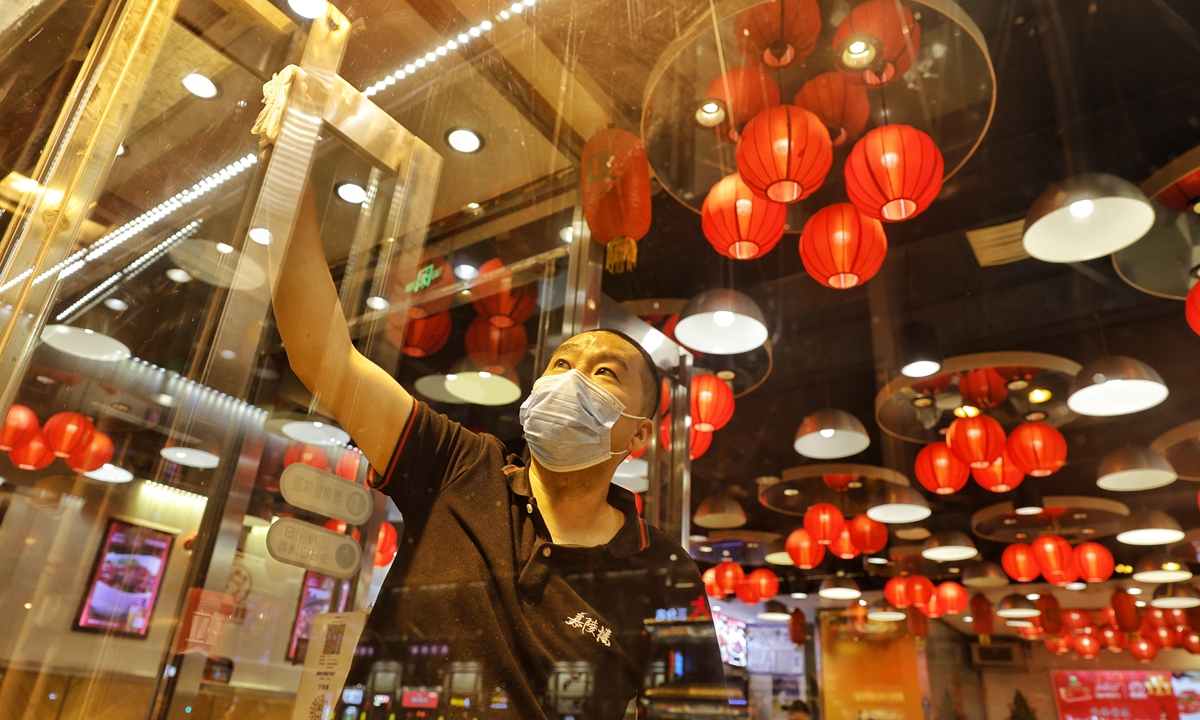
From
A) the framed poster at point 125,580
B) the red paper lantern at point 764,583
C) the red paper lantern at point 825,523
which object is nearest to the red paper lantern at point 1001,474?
the red paper lantern at point 825,523

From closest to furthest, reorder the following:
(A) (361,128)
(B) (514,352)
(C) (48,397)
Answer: (C) (48,397) < (A) (361,128) < (B) (514,352)

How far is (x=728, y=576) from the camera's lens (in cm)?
858

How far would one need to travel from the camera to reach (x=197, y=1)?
3.25 feet

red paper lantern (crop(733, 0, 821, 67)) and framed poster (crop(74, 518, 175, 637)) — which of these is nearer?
framed poster (crop(74, 518, 175, 637))

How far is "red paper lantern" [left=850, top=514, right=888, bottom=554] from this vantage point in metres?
6.92

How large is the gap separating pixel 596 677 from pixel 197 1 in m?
1.05

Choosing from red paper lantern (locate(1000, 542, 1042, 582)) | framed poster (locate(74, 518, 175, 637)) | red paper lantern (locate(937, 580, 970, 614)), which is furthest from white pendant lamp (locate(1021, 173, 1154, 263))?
red paper lantern (locate(937, 580, 970, 614))

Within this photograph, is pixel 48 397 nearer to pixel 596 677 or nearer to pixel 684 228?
pixel 596 677

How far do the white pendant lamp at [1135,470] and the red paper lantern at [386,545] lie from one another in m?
5.42

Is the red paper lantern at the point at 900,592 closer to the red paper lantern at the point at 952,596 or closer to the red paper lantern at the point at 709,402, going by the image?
the red paper lantern at the point at 952,596

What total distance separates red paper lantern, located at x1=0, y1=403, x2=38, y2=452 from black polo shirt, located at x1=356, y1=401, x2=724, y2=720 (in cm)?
41

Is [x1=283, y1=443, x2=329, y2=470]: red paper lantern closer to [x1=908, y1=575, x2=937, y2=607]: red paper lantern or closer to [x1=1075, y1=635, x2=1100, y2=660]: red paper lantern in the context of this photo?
[x1=908, y1=575, x2=937, y2=607]: red paper lantern

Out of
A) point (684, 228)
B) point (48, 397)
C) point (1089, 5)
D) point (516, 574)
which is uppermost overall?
point (1089, 5)

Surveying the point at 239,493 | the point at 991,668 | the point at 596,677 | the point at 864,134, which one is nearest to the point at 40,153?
the point at 239,493
